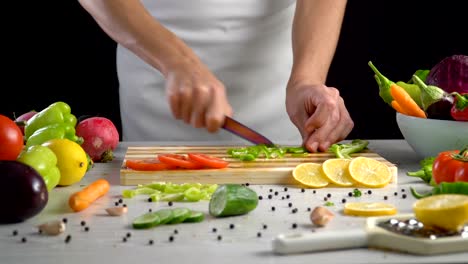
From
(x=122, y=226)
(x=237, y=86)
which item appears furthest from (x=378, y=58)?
(x=122, y=226)

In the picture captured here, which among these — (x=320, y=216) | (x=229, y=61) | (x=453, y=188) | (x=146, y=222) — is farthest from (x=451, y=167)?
(x=229, y=61)

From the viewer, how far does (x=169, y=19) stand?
10.7 ft

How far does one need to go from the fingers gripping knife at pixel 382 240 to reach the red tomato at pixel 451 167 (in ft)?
1.27

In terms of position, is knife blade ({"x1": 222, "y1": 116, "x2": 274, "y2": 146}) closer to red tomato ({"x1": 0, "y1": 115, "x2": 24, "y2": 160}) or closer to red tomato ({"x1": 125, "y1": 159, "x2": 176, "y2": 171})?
red tomato ({"x1": 125, "y1": 159, "x2": 176, "y2": 171})

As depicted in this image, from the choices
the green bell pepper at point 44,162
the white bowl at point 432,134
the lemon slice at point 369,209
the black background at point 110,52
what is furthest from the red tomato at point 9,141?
the black background at point 110,52

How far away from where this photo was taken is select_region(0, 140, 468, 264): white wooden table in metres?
1.71

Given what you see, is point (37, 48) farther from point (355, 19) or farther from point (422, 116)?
point (422, 116)

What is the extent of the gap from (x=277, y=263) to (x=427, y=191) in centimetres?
71

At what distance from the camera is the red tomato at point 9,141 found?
2178mm

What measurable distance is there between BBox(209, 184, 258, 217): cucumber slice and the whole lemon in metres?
0.43

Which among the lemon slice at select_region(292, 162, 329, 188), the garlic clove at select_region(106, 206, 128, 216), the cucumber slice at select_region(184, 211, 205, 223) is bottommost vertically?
the cucumber slice at select_region(184, 211, 205, 223)

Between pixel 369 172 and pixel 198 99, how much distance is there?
45 centimetres

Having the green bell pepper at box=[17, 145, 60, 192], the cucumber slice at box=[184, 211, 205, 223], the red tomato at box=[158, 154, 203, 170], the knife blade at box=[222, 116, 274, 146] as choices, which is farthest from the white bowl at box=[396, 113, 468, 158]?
the green bell pepper at box=[17, 145, 60, 192]

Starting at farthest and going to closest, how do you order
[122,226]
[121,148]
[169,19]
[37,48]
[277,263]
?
[37,48] < [169,19] < [121,148] < [122,226] < [277,263]
